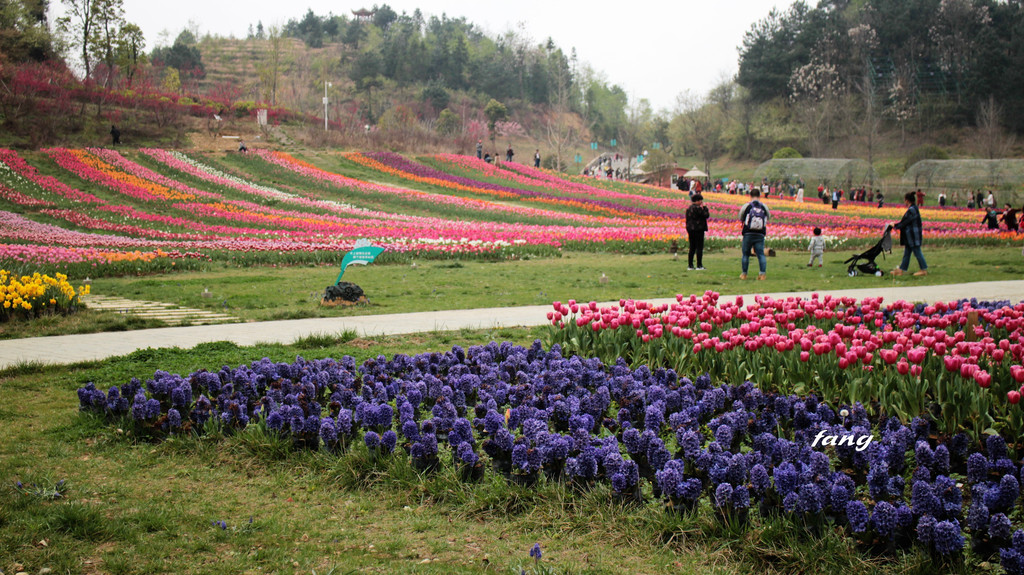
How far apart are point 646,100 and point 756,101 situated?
71977 mm

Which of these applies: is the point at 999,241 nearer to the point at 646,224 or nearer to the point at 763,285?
the point at 646,224

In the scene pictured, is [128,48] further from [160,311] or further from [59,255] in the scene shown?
[160,311]

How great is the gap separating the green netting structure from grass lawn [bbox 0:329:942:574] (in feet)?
163

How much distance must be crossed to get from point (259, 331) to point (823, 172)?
49426 millimetres

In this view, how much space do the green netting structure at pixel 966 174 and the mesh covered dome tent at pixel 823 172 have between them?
267 centimetres

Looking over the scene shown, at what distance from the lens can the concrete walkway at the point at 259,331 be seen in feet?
26.6

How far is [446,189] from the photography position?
1551 inches

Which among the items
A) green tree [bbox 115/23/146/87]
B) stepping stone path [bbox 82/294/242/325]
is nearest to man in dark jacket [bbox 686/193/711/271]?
stepping stone path [bbox 82/294/242/325]

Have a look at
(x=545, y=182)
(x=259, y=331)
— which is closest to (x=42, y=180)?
(x=545, y=182)

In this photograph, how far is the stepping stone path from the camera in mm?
10180

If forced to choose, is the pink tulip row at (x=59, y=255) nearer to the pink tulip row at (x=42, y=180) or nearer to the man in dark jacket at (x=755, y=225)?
the man in dark jacket at (x=755, y=225)

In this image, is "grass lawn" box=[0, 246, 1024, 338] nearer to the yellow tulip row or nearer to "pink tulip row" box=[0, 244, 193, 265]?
the yellow tulip row

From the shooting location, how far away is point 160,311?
1080cm

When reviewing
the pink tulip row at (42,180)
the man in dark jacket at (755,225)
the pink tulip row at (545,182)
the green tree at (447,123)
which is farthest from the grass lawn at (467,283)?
the green tree at (447,123)
